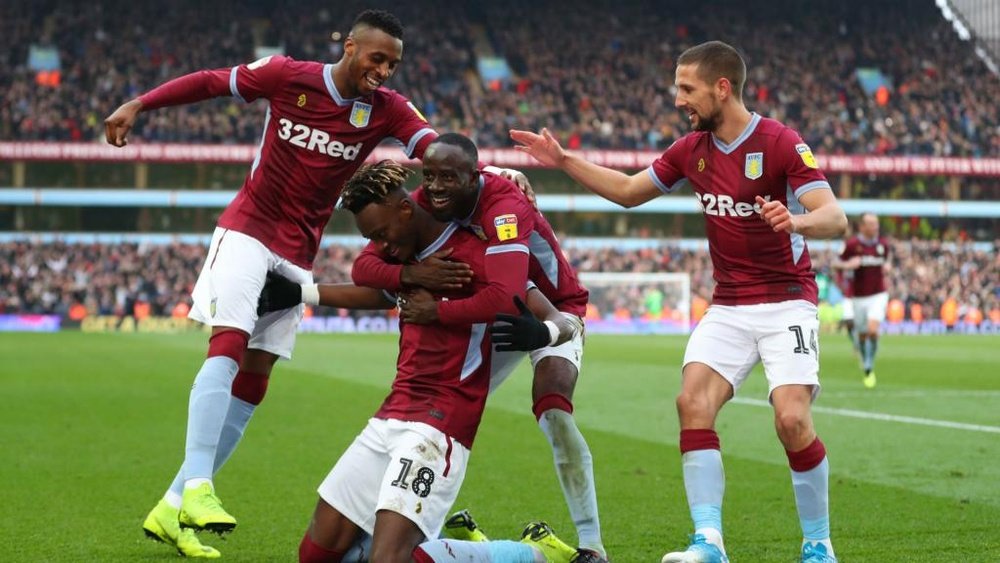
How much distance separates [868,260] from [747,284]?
41.5 ft

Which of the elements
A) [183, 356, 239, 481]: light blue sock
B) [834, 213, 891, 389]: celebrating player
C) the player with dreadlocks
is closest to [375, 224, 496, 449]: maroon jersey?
the player with dreadlocks

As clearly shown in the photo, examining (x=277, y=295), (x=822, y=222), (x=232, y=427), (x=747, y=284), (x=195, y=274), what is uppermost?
(x=822, y=222)

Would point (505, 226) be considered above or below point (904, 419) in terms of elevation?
above

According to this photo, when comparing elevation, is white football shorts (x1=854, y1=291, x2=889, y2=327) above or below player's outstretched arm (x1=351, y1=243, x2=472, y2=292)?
below

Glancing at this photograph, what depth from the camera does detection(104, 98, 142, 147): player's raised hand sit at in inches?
225

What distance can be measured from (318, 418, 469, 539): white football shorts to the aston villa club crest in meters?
1.81

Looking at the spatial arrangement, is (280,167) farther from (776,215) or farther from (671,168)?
(776,215)

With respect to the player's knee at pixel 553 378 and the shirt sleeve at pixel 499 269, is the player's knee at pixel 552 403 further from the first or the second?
the shirt sleeve at pixel 499 269

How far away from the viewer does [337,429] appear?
11320 mm

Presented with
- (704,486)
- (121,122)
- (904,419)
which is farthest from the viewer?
(904,419)

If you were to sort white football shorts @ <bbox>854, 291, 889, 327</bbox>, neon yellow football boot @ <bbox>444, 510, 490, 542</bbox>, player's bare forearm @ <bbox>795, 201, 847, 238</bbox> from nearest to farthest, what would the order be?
player's bare forearm @ <bbox>795, 201, 847, 238</bbox> → neon yellow football boot @ <bbox>444, 510, 490, 542</bbox> → white football shorts @ <bbox>854, 291, 889, 327</bbox>

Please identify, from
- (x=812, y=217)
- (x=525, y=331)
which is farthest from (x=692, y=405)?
(x=525, y=331)

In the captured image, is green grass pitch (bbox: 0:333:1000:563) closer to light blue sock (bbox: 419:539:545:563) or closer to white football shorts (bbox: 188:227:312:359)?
light blue sock (bbox: 419:539:545:563)

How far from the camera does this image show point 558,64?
50344 mm
